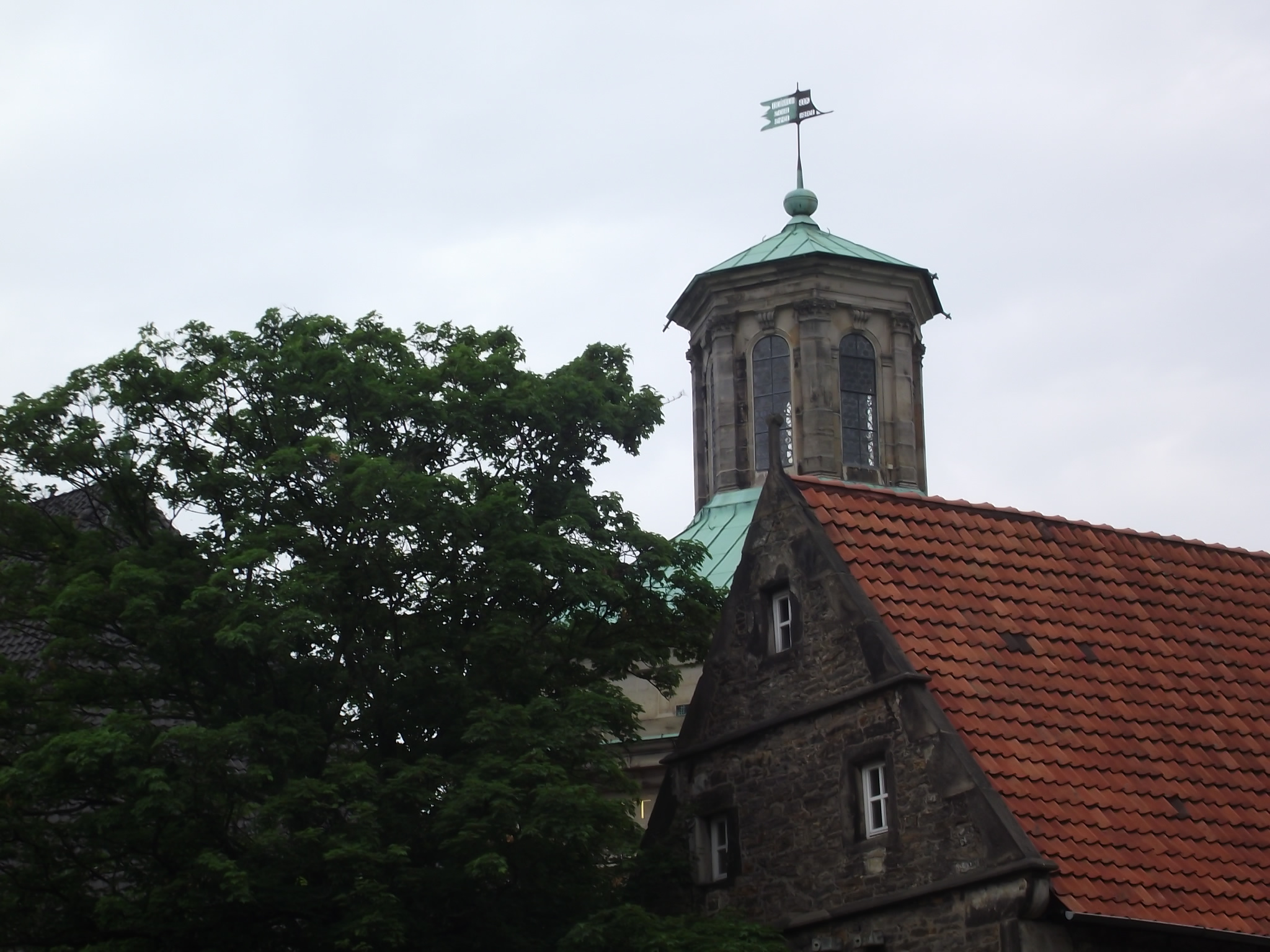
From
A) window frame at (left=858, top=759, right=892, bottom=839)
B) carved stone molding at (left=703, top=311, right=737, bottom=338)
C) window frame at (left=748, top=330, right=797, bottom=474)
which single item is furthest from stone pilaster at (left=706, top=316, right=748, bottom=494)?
window frame at (left=858, top=759, right=892, bottom=839)

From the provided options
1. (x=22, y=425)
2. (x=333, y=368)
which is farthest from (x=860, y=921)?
(x=22, y=425)

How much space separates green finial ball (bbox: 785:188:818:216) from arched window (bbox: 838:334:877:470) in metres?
3.81

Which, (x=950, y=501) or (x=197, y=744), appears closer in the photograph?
(x=197, y=744)

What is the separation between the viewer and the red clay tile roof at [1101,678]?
68.6ft

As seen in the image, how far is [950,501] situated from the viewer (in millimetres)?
25234

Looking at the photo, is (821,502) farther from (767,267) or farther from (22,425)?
(767,267)

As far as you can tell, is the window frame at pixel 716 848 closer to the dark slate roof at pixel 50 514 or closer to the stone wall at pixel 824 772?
the stone wall at pixel 824 772

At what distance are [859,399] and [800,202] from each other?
496 centimetres

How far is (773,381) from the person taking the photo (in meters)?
43.3

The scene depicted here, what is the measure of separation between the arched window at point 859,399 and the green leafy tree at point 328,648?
666 inches

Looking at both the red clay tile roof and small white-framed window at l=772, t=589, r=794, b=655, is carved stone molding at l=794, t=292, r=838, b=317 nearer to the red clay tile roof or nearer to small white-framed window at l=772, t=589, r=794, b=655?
the red clay tile roof

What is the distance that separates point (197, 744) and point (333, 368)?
5.02 metres

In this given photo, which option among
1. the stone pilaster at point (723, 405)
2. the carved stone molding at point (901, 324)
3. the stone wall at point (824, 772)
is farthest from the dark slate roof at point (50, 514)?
the carved stone molding at point (901, 324)

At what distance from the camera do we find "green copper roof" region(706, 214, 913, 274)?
43.6 metres
